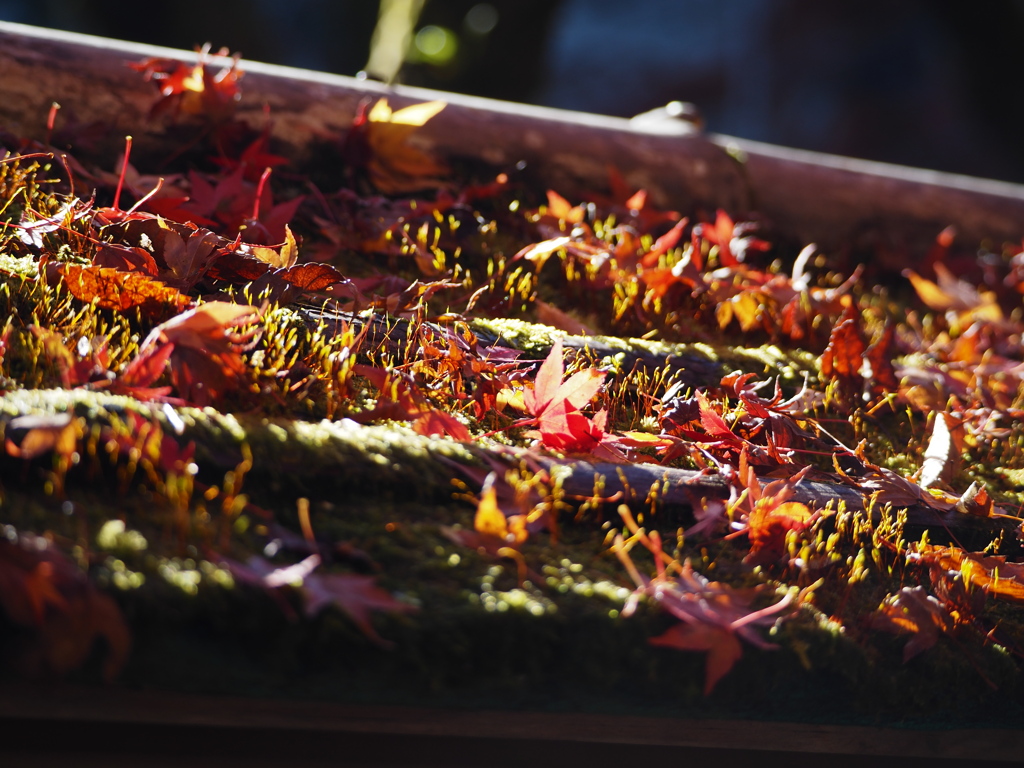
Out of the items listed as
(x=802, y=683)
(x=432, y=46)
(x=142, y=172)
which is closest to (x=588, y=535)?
(x=802, y=683)

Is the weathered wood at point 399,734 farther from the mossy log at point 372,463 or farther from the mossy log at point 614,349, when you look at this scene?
the mossy log at point 614,349

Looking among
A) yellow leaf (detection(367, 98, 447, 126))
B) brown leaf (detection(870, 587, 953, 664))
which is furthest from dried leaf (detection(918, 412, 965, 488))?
yellow leaf (detection(367, 98, 447, 126))

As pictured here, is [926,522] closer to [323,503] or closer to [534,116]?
[323,503]

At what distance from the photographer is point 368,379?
133cm

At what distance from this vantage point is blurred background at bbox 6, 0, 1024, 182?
25.7ft

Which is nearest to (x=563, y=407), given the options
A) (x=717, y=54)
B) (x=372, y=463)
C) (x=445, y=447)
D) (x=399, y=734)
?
(x=445, y=447)

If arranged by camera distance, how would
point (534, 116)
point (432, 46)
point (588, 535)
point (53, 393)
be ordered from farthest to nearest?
point (432, 46), point (534, 116), point (588, 535), point (53, 393)

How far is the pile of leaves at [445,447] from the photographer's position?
876 millimetres

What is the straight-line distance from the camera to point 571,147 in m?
2.40

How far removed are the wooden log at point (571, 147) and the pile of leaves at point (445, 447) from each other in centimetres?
12

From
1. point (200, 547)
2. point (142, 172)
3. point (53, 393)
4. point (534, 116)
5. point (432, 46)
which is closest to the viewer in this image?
point (200, 547)

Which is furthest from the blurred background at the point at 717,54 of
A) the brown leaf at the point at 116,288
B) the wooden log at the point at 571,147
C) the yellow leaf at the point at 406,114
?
the brown leaf at the point at 116,288

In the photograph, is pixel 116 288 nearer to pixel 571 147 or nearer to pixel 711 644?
pixel 711 644

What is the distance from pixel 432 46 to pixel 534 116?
4987 mm
